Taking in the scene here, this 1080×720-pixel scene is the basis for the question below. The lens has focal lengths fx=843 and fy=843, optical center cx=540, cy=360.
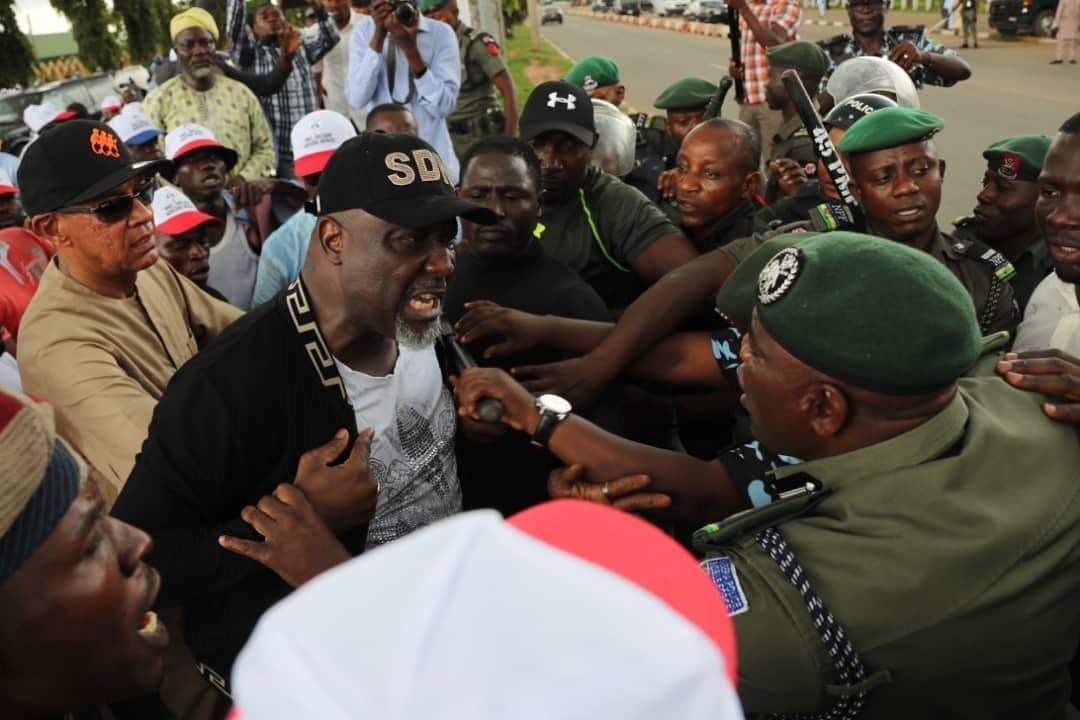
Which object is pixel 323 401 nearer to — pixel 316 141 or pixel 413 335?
pixel 413 335

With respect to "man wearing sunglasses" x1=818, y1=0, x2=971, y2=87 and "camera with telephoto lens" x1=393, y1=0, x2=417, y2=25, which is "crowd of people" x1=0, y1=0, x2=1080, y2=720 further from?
"man wearing sunglasses" x1=818, y1=0, x2=971, y2=87

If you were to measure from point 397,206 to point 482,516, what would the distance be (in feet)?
5.01

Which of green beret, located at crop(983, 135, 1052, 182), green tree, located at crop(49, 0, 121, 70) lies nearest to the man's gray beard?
green beret, located at crop(983, 135, 1052, 182)

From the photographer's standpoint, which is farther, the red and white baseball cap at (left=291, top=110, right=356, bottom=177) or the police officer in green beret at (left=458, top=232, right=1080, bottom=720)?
the red and white baseball cap at (left=291, top=110, right=356, bottom=177)

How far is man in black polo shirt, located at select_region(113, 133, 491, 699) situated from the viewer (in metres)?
1.91

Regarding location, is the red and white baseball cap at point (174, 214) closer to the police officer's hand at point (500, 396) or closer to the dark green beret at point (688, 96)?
the police officer's hand at point (500, 396)

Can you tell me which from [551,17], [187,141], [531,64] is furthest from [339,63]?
[551,17]

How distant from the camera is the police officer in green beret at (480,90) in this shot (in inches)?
269

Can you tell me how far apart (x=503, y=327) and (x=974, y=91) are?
14292 mm

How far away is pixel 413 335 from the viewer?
90.3 inches

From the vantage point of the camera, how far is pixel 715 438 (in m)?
3.37

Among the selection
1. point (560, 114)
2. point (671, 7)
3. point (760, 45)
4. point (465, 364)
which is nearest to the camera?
point (465, 364)

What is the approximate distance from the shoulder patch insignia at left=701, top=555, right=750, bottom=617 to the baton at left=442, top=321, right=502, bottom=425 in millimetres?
815

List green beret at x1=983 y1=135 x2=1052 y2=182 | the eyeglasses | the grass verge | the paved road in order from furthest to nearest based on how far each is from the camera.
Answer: the grass verge < the paved road < the eyeglasses < green beret at x1=983 y1=135 x2=1052 y2=182
